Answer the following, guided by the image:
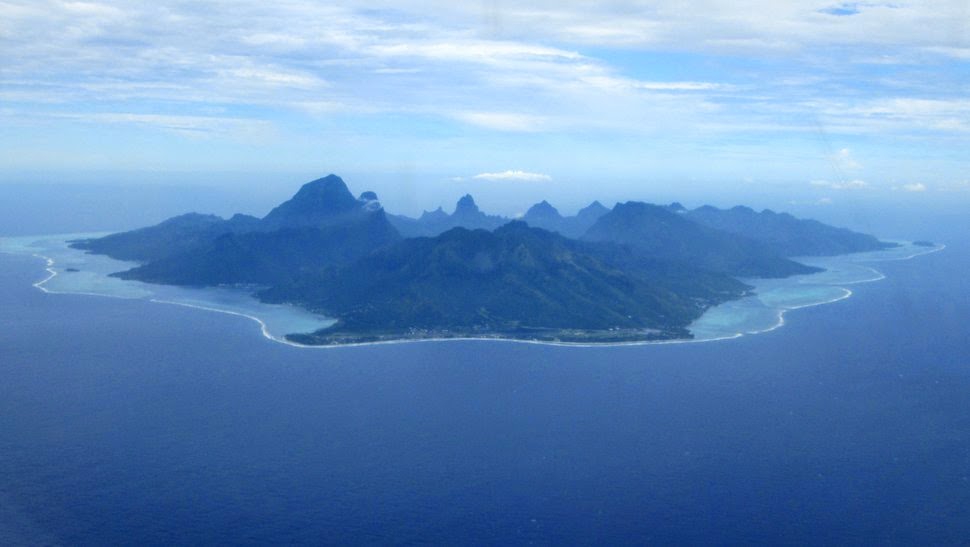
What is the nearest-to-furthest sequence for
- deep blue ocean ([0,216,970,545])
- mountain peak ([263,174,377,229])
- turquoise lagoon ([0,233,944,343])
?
1. deep blue ocean ([0,216,970,545])
2. turquoise lagoon ([0,233,944,343])
3. mountain peak ([263,174,377,229])

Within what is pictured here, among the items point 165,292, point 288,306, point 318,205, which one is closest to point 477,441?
point 288,306

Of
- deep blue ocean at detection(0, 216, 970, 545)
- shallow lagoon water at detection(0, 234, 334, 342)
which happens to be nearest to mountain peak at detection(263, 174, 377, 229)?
shallow lagoon water at detection(0, 234, 334, 342)

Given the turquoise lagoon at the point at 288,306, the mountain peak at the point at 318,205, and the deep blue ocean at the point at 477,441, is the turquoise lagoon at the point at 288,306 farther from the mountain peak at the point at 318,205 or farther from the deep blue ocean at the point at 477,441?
the mountain peak at the point at 318,205

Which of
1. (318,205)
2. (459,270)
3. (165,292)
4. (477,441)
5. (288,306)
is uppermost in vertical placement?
(318,205)

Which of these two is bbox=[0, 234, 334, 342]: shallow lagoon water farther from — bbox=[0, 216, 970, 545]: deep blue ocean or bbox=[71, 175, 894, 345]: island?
bbox=[0, 216, 970, 545]: deep blue ocean

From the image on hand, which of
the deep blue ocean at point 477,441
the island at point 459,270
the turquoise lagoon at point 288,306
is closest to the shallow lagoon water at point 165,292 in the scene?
the turquoise lagoon at point 288,306

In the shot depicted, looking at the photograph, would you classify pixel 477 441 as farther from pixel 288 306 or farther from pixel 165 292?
pixel 165 292

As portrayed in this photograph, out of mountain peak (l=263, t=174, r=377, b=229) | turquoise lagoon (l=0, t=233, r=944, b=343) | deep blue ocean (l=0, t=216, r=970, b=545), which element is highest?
mountain peak (l=263, t=174, r=377, b=229)
